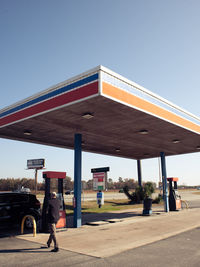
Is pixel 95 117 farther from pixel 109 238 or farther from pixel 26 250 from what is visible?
pixel 26 250

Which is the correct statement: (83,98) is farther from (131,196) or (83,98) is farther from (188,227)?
(131,196)

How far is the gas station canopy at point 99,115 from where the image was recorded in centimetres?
960

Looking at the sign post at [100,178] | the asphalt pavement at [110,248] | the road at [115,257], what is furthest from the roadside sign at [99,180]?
the road at [115,257]

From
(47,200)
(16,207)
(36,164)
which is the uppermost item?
(36,164)

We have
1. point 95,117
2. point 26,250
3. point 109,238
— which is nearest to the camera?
point 26,250

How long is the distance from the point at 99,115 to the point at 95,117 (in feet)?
1.34

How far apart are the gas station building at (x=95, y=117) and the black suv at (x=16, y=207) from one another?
2.16 m

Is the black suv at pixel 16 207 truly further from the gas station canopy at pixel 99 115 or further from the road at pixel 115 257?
the gas station canopy at pixel 99 115

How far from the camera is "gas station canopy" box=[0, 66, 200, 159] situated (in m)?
9.60

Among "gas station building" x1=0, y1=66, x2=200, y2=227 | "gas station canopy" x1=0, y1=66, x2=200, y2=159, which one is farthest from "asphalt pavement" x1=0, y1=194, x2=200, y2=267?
"gas station canopy" x1=0, y1=66, x2=200, y2=159

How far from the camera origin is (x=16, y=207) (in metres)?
11.2

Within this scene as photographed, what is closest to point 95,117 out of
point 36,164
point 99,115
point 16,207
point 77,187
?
point 99,115

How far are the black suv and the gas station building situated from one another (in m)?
2.16

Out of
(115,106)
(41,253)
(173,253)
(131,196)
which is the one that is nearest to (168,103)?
(115,106)
